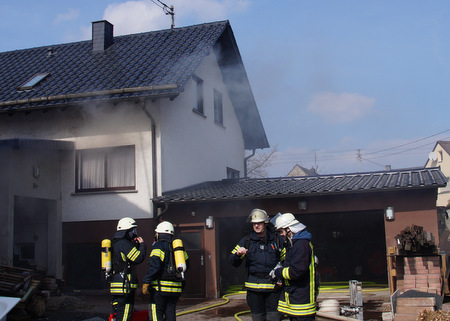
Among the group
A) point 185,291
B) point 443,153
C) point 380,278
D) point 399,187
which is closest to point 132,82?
point 185,291

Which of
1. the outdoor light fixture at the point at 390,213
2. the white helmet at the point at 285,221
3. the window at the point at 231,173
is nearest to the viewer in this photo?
the white helmet at the point at 285,221

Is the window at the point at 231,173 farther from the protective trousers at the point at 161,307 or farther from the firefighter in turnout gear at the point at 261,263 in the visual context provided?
the firefighter in turnout gear at the point at 261,263

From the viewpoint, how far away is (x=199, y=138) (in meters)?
16.3

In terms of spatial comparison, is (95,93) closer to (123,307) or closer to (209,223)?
(209,223)

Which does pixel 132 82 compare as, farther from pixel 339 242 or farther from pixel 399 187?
pixel 339 242

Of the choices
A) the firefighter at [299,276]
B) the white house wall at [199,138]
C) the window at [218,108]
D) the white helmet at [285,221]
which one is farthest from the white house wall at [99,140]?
the firefighter at [299,276]

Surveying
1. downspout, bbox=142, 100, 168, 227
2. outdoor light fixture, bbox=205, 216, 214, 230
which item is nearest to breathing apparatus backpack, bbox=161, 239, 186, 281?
downspout, bbox=142, 100, 168, 227

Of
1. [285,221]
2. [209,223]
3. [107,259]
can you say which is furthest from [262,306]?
[209,223]

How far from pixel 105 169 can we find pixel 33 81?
11.4 feet

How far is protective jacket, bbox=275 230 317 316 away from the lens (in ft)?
18.3

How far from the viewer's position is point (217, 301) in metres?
13.1

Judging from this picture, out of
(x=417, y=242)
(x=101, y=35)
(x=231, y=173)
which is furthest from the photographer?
(x=231, y=173)

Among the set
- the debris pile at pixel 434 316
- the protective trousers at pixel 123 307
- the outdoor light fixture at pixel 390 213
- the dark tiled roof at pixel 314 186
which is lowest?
the debris pile at pixel 434 316

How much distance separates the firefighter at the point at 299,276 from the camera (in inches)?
220
